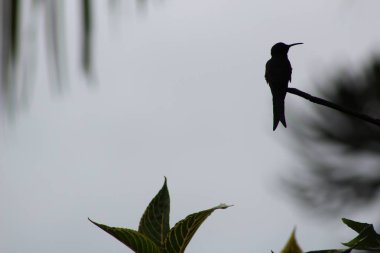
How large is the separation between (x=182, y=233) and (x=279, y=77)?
0.69 m

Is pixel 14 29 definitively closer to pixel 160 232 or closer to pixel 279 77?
Result: pixel 160 232

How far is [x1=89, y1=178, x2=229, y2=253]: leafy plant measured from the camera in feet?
3.57

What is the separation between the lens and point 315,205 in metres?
13.0

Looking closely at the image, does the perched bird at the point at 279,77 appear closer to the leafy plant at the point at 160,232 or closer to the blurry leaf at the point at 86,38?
A: the leafy plant at the point at 160,232

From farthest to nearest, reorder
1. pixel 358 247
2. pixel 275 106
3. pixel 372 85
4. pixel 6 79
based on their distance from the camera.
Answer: pixel 372 85 → pixel 275 106 → pixel 358 247 → pixel 6 79

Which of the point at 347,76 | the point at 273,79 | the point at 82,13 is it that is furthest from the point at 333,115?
the point at 82,13

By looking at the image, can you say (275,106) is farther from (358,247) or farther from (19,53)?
(19,53)

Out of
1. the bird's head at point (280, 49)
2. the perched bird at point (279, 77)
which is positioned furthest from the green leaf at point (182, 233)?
the bird's head at point (280, 49)

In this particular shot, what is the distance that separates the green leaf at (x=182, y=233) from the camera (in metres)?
1.09

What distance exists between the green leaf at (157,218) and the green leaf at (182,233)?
0.09ft

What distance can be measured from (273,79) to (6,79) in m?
0.88

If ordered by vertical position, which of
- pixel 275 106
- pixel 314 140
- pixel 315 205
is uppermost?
pixel 275 106

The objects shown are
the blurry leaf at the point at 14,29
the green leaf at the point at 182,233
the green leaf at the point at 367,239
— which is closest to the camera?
the blurry leaf at the point at 14,29

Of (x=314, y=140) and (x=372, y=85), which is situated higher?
(x=372, y=85)
